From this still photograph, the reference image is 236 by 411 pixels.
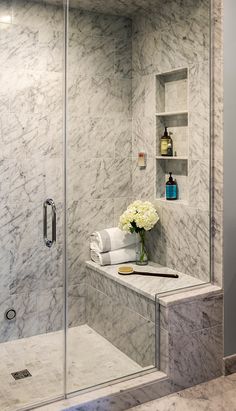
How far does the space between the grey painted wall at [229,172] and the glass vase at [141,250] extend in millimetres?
503

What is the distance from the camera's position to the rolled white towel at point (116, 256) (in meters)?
2.75

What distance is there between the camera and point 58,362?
8.43 ft

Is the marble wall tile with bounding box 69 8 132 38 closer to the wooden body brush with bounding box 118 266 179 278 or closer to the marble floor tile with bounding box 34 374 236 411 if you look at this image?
the wooden body brush with bounding box 118 266 179 278

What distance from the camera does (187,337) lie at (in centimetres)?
279

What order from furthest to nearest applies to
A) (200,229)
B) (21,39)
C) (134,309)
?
(200,229) < (134,309) < (21,39)

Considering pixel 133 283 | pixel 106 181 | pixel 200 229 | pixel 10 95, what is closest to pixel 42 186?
pixel 106 181

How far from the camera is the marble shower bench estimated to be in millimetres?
2703

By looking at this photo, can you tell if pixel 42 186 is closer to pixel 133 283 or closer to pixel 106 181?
pixel 106 181

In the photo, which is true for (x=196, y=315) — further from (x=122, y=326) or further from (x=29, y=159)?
(x=29, y=159)

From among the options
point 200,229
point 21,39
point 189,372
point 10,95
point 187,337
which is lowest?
point 189,372

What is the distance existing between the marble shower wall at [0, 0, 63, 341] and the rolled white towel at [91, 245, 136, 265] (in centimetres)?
24

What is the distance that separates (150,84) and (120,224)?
0.88 metres

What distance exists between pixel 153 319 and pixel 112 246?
49cm

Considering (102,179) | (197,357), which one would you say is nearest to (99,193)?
(102,179)
